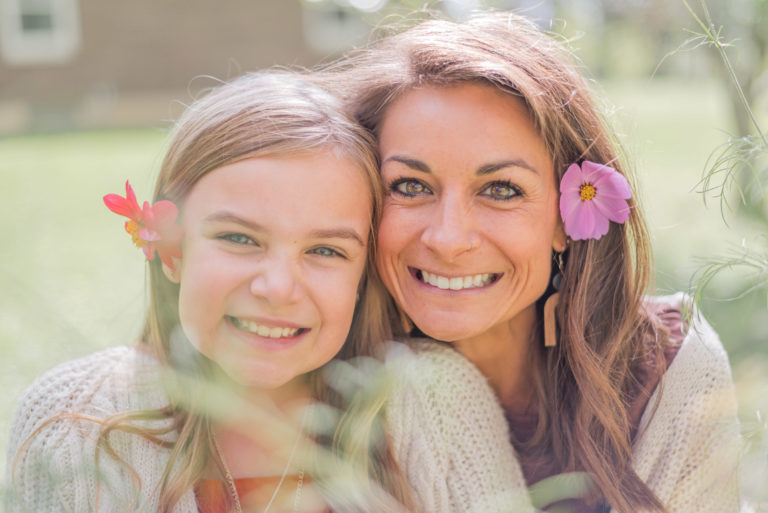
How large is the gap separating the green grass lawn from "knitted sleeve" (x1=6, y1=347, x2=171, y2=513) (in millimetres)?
130

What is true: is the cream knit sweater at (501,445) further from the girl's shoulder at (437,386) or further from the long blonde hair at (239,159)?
the long blonde hair at (239,159)

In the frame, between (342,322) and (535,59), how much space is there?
90 cm

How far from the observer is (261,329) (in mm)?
2021

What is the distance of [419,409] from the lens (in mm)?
2275

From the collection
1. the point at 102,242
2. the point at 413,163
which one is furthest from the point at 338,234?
the point at 102,242

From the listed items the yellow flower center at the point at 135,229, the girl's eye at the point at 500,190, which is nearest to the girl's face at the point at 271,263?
the yellow flower center at the point at 135,229

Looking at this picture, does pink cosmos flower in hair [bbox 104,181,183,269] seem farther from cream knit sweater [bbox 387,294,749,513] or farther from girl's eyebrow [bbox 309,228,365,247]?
cream knit sweater [bbox 387,294,749,513]

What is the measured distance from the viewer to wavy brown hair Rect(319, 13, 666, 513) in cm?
219

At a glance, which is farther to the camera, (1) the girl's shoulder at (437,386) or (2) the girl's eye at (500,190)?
(1) the girl's shoulder at (437,386)

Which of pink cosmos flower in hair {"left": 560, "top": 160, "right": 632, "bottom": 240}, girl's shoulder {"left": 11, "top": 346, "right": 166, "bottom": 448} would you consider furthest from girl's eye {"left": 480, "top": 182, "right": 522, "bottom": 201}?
girl's shoulder {"left": 11, "top": 346, "right": 166, "bottom": 448}

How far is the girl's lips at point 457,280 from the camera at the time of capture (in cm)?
220

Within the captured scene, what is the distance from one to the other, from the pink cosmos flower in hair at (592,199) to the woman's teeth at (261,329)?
824mm

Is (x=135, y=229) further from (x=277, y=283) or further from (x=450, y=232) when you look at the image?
(x=450, y=232)

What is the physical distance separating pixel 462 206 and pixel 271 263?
521 mm
